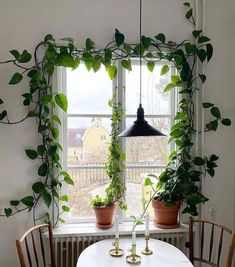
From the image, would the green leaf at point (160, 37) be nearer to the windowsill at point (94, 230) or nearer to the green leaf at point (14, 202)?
the windowsill at point (94, 230)

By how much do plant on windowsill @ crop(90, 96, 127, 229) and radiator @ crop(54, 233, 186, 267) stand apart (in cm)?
15

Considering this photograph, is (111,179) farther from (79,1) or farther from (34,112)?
(79,1)

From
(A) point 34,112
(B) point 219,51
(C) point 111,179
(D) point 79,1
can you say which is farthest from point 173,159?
(D) point 79,1

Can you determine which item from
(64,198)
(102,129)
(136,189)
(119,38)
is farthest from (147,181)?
(119,38)

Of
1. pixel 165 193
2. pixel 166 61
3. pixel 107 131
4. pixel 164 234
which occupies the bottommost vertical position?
pixel 164 234

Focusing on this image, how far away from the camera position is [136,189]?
8.31ft

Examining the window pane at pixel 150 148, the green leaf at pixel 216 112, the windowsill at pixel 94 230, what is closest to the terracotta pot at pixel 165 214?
the windowsill at pixel 94 230

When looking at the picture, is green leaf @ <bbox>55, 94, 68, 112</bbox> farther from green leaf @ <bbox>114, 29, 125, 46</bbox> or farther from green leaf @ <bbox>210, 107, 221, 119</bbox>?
green leaf @ <bbox>210, 107, 221, 119</bbox>

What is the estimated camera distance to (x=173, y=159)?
2.42 metres

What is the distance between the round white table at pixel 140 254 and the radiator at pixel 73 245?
0.71ft

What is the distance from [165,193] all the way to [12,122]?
4.39 feet

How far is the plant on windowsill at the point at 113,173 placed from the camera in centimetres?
235

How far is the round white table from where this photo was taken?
1821mm

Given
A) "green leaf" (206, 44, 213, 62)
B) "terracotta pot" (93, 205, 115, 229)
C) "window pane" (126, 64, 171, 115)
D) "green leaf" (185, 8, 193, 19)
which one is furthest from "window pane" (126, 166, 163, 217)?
"green leaf" (185, 8, 193, 19)
